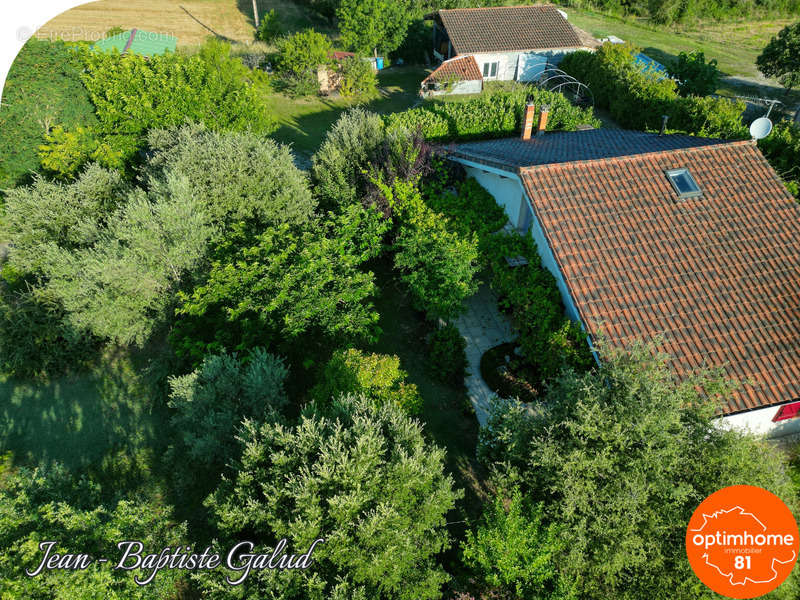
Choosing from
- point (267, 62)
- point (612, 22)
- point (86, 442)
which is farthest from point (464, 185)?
point (612, 22)

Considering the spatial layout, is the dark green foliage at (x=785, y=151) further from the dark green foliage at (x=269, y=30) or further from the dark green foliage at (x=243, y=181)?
the dark green foliage at (x=269, y=30)

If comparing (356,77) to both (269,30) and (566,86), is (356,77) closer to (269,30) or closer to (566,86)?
(269,30)

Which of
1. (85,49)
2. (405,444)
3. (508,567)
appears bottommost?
(508,567)

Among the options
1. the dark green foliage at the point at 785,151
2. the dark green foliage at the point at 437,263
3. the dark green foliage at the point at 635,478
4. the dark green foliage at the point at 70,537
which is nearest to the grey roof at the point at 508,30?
the dark green foliage at the point at 785,151

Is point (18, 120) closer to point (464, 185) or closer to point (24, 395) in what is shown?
point (24, 395)

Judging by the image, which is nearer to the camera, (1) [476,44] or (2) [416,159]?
(2) [416,159]

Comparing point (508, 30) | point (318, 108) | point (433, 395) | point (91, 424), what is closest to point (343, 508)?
point (433, 395)

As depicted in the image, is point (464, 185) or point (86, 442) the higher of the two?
point (464, 185)
